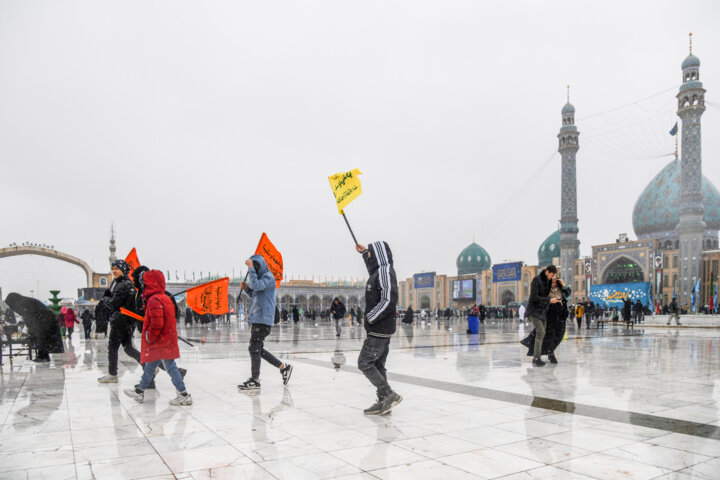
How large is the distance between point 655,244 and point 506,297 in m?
21.9

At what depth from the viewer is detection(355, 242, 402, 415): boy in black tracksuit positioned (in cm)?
454

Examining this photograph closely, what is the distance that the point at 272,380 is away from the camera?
6461mm

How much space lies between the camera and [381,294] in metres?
4.65

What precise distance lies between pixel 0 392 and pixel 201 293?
2617mm

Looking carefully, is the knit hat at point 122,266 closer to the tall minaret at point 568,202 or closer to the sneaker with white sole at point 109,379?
the sneaker with white sole at point 109,379

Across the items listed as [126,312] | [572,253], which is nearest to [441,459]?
[126,312]

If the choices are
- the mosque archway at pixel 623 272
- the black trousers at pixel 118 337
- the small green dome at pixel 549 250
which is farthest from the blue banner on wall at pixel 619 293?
the black trousers at pixel 118 337

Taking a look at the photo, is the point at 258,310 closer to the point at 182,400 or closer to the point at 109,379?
the point at 182,400

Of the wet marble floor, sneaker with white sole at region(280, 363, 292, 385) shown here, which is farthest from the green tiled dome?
sneaker with white sole at region(280, 363, 292, 385)

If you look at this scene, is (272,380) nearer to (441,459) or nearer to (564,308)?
(441,459)

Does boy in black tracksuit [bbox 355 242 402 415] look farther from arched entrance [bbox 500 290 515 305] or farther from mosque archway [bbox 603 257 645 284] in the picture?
arched entrance [bbox 500 290 515 305]

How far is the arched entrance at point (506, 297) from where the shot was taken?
6694 cm

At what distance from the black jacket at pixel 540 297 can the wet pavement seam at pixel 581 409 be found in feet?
7.82

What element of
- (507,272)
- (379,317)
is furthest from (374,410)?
(507,272)
